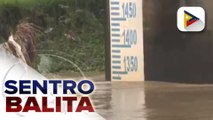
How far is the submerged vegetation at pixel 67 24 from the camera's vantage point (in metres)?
13.4

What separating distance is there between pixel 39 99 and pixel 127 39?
6491 millimetres

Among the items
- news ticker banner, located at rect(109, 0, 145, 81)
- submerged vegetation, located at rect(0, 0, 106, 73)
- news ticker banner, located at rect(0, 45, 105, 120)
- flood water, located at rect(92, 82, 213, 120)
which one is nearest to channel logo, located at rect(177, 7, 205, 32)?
news ticker banner, located at rect(109, 0, 145, 81)

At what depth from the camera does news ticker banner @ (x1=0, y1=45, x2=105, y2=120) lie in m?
7.39

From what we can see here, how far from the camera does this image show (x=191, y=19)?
40.9ft

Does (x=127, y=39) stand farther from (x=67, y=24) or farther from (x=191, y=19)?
(x=191, y=19)

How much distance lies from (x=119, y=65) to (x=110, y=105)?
12.6 feet

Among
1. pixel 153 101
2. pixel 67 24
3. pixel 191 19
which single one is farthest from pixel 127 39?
pixel 153 101

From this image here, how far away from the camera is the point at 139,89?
12.1 metres

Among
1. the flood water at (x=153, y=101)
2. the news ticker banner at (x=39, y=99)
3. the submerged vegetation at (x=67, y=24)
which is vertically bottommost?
the flood water at (x=153, y=101)

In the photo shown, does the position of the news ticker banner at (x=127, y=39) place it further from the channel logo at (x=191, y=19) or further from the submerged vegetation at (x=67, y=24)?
the channel logo at (x=191, y=19)

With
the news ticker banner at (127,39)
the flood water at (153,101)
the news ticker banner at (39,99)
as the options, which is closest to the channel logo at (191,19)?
the news ticker banner at (127,39)

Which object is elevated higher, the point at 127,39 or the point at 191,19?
the point at 191,19

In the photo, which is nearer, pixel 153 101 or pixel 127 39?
pixel 153 101

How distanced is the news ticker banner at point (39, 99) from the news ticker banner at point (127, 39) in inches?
206
